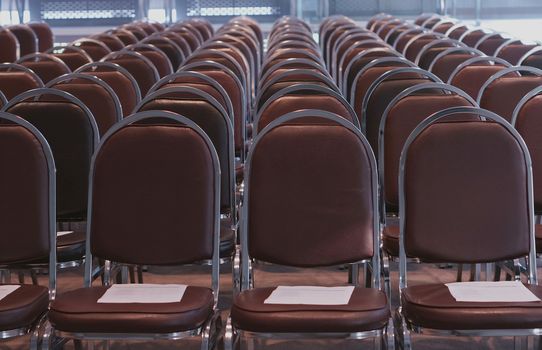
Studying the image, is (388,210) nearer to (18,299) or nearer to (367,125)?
(367,125)

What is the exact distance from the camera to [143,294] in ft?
13.0

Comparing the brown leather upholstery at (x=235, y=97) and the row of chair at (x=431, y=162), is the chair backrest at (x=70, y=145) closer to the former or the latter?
the row of chair at (x=431, y=162)

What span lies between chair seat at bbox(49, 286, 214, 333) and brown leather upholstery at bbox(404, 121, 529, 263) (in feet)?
3.14

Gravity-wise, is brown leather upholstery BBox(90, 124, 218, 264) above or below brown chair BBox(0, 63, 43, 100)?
below

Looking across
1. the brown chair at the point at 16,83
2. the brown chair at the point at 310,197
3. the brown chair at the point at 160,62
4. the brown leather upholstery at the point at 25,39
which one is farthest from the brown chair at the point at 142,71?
the brown leather upholstery at the point at 25,39

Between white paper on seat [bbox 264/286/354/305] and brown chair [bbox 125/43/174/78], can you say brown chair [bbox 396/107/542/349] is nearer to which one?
white paper on seat [bbox 264/286/354/305]

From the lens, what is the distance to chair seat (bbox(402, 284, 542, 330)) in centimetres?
366

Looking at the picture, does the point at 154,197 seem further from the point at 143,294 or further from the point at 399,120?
the point at 399,120

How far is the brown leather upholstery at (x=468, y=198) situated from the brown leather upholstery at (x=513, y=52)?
13.3 ft

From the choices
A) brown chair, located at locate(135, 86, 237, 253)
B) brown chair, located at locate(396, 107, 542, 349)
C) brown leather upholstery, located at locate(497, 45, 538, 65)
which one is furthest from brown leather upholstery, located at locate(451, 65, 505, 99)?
brown chair, located at locate(396, 107, 542, 349)

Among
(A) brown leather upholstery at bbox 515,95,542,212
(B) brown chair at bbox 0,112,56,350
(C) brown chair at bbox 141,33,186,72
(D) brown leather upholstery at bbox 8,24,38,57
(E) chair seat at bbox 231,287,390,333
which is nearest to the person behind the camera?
(E) chair seat at bbox 231,287,390,333

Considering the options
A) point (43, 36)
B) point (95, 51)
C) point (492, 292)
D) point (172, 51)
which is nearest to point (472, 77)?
point (492, 292)

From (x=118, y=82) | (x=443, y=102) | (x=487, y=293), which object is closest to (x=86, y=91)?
(x=118, y=82)

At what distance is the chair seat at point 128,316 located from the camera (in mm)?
3697
